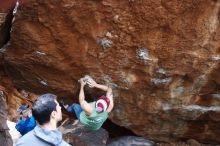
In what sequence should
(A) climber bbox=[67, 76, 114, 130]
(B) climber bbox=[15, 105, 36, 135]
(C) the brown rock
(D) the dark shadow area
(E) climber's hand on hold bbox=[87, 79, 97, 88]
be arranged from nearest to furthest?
(B) climber bbox=[15, 105, 36, 135]
(A) climber bbox=[67, 76, 114, 130]
(E) climber's hand on hold bbox=[87, 79, 97, 88]
(C) the brown rock
(D) the dark shadow area

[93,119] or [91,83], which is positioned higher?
[91,83]

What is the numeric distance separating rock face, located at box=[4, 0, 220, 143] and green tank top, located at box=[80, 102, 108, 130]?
18.2 inches

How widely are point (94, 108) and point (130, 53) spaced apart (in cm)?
65

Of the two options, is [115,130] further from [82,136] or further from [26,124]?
[26,124]

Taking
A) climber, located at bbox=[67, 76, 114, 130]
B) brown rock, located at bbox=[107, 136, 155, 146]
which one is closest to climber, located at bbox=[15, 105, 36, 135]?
climber, located at bbox=[67, 76, 114, 130]

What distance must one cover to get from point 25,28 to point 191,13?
5.17 ft

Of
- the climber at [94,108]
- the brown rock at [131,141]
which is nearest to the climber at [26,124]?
the climber at [94,108]

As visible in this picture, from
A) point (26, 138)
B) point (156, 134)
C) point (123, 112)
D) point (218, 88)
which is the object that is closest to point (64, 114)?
point (123, 112)

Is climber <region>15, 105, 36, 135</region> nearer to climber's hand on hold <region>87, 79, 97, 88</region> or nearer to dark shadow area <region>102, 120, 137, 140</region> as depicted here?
climber's hand on hold <region>87, 79, 97, 88</region>

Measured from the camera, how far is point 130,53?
4.25 m

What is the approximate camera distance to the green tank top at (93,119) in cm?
410

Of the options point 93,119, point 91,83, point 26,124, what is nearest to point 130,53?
point 91,83

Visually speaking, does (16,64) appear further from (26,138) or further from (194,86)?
(26,138)

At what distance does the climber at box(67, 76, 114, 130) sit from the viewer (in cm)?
408
